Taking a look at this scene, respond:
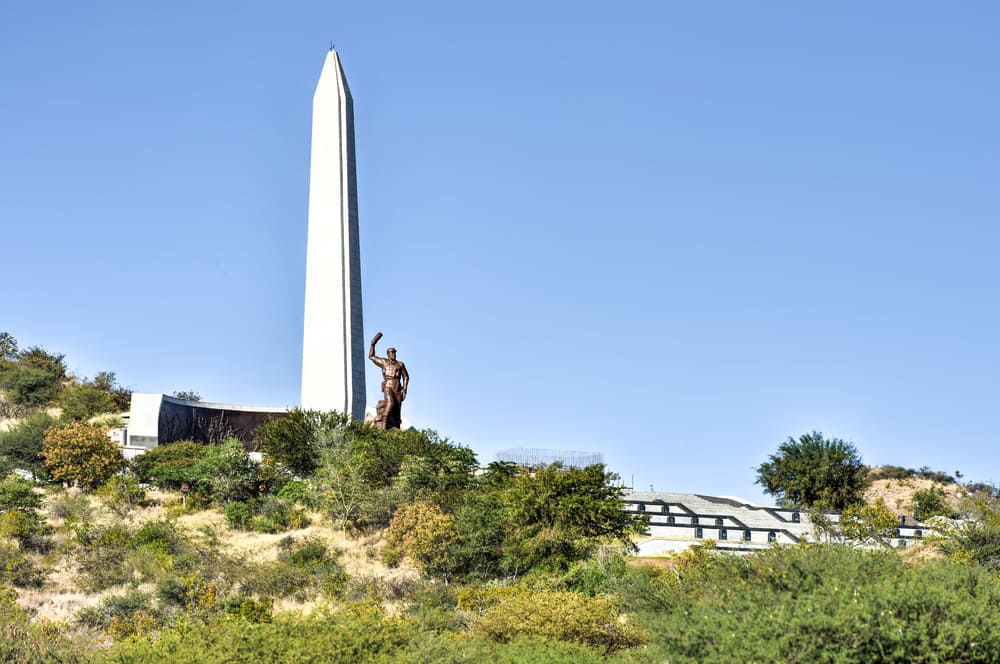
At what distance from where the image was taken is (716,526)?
5247 centimetres

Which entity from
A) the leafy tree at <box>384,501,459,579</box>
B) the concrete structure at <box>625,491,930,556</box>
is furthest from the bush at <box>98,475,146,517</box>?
the concrete structure at <box>625,491,930,556</box>

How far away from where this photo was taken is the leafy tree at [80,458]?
2071 inches

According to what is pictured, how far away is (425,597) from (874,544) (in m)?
15.7

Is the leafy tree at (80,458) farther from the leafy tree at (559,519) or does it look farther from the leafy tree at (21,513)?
the leafy tree at (559,519)

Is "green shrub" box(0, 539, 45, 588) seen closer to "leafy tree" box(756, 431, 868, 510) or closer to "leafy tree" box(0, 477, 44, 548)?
"leafy tree" box(0, 477, 44, 548)

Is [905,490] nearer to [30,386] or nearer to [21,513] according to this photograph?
[30,386]

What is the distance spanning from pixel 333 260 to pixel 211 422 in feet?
34.1

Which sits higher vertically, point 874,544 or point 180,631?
point 874,544

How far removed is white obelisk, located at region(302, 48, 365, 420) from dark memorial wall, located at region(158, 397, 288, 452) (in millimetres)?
3876

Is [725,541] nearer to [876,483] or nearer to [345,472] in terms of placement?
[345,472]

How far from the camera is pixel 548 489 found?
42906mm

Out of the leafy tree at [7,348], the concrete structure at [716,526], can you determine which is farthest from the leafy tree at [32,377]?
the concrete structure at [716,526]

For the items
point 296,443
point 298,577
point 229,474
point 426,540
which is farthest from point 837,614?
point 296,443

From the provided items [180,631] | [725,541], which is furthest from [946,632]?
[725,541]
